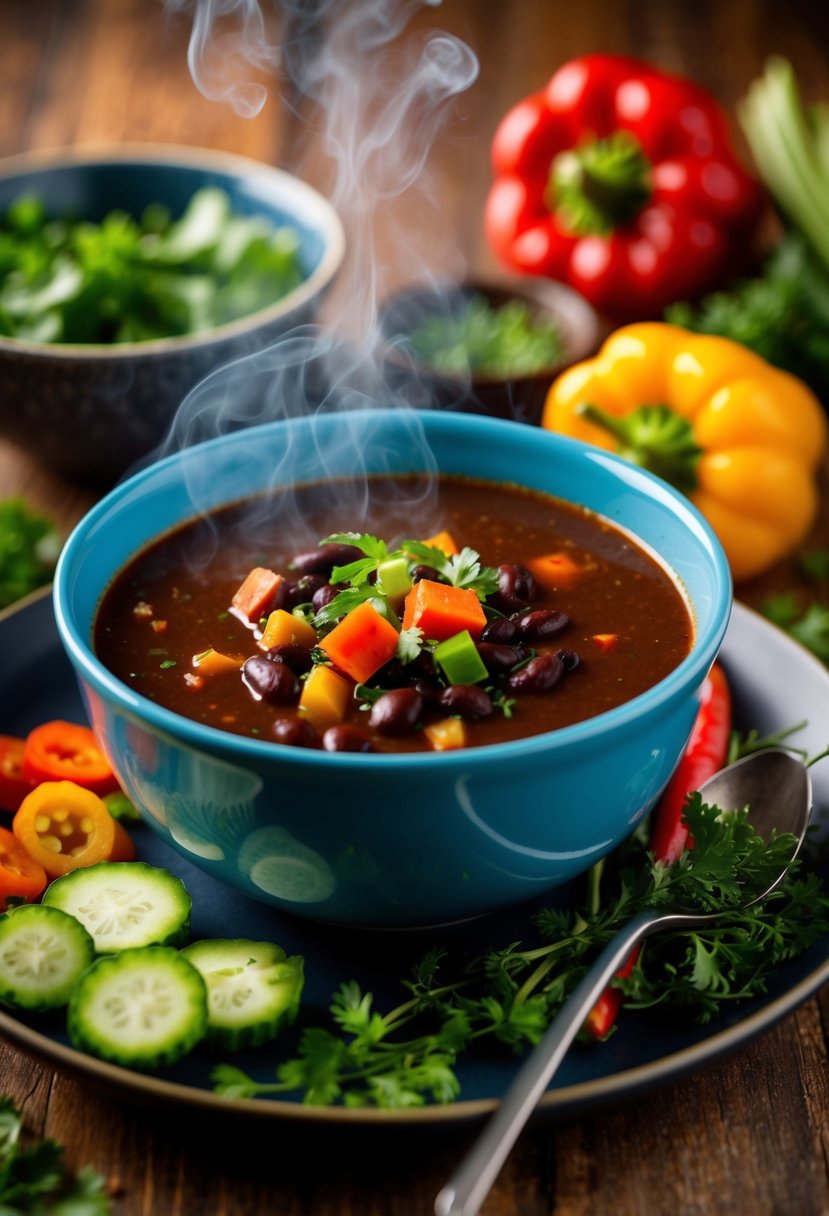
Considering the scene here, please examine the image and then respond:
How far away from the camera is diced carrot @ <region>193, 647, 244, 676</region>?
304 cm

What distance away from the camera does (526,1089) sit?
2326mm

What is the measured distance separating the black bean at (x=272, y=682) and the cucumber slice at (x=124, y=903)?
43 centimetres

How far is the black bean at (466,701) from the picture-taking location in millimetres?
2826

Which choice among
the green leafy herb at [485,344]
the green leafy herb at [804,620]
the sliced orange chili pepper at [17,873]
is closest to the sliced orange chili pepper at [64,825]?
the sliced orange chili pepper at [17,873]

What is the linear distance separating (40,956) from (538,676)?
1118 millimetres

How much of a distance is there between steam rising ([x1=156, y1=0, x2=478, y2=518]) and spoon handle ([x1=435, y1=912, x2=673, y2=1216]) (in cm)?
161

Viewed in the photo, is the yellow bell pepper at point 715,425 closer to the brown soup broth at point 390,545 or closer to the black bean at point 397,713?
the brown soup broth at point 390,545

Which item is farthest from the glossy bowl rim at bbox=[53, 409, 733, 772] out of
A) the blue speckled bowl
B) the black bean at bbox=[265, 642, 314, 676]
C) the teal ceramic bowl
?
the blue speckled bowl

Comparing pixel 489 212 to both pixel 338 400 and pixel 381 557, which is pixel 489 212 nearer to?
pixel 338 400

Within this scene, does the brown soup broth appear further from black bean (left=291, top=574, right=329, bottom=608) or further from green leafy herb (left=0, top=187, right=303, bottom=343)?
green leafy herb (left=0, top=187, right=303, bottom=343)

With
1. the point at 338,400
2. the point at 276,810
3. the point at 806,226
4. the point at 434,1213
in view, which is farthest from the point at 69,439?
the point at 806,226

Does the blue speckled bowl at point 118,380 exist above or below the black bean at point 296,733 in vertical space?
below

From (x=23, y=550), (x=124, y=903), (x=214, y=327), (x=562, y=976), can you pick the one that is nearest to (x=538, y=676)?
(x=562, y=976)

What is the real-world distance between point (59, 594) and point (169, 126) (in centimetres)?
527
